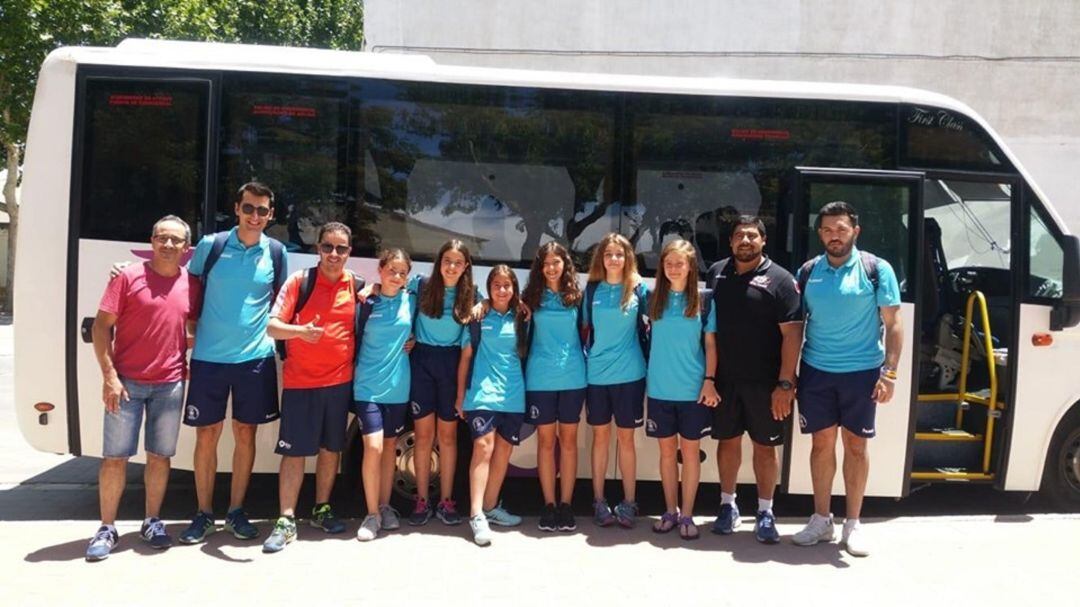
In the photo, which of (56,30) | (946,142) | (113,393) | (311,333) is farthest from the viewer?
(56,30)

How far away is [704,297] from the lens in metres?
4.93

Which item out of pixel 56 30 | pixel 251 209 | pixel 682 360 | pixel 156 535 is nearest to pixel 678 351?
pixel 682 360

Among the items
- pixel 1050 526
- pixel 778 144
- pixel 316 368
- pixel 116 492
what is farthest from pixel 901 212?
pixel 116 492

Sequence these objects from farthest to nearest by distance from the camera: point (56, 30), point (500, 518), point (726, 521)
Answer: point (56, 30) < point (500, 518) < point (726, 521)

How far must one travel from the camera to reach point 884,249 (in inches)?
211

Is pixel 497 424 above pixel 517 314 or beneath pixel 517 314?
beneath

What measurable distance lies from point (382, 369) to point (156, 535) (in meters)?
1.60

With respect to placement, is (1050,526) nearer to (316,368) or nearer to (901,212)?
(901,212)

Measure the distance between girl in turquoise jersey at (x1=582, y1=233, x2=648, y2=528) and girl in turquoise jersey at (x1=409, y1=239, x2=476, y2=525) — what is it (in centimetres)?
79

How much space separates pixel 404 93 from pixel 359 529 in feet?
9.18

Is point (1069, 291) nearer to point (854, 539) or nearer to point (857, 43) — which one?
point (854, 539)

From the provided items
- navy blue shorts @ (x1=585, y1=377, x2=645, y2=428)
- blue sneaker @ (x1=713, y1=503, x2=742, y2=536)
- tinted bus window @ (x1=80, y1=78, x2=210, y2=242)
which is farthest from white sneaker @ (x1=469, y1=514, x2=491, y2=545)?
tinted bus window @ (x1=80, y1=78, x2=210, y2=242)

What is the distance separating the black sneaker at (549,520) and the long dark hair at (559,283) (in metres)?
1.29

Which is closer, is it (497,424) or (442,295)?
(442,295)
